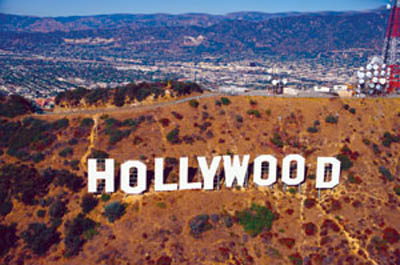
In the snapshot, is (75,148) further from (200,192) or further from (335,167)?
(335,167)

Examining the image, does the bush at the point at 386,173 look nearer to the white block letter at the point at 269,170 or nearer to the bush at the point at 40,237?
the white block letter at the point at 269,170

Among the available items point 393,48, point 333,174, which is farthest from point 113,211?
point 393,48

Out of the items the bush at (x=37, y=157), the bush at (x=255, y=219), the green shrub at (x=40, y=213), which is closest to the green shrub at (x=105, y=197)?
the green shrub at (x=40, y=213)

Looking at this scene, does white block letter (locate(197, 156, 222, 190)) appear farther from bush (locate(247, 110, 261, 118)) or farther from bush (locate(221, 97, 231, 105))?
bush (locate(221, 97, 231, 105))

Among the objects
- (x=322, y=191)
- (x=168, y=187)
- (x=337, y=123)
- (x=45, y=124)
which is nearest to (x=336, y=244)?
(x=322, y=191)

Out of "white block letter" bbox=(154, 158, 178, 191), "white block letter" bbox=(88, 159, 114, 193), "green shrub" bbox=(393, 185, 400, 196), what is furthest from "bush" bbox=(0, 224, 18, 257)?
"green shrub" bbox=(393, 185, 400, 196)

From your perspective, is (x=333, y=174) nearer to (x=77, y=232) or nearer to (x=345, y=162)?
(x=345, y=162)
